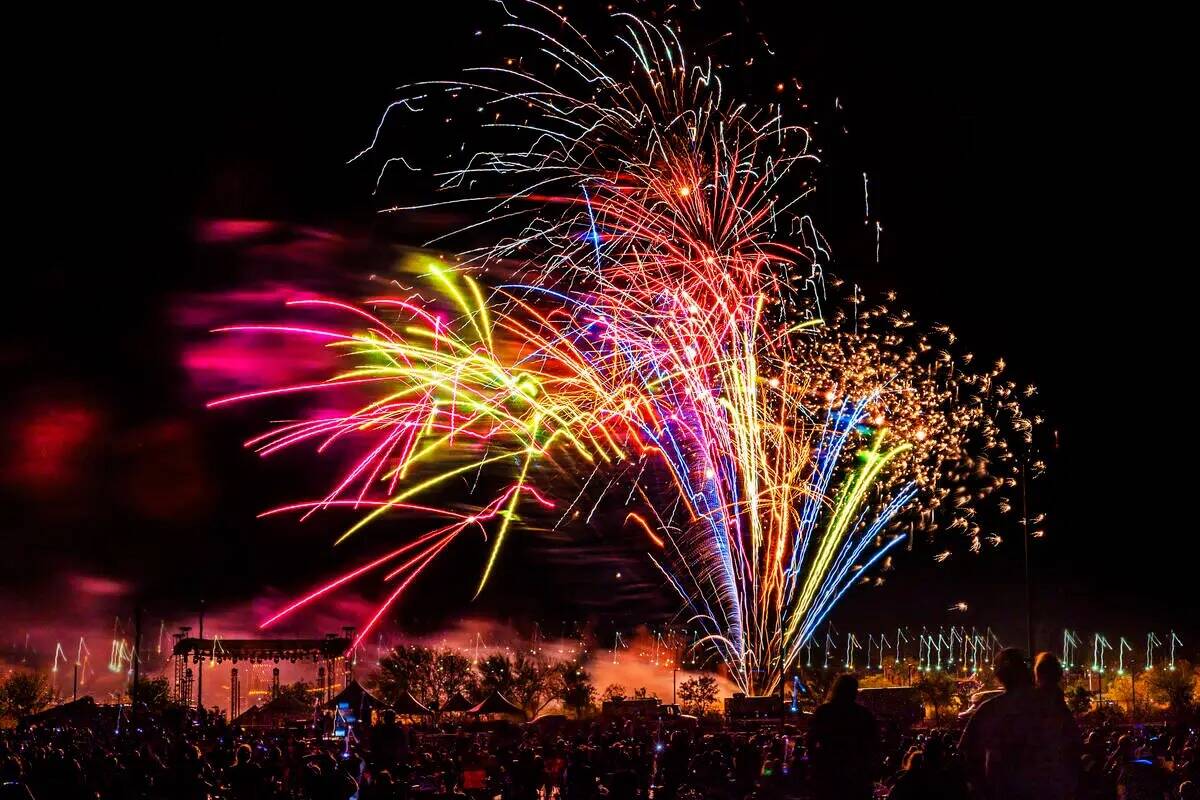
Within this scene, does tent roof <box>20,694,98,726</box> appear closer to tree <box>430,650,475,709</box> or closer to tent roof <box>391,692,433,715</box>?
tent roof <box>391,692,433,715</box>

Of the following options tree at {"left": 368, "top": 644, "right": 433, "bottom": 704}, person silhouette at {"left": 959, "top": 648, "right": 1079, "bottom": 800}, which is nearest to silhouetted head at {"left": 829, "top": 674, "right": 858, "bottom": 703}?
person silhouette at {"left": 959, "top": 648, "right": 1079, "bottom": 800}

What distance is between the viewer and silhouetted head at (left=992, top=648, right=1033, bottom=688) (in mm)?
6055

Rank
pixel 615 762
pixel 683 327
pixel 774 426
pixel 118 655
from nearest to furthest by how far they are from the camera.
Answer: pixel 615 762 → pixel 683 327 → pixel 774 426 → pixel 118 655

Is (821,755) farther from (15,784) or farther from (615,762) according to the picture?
(615,762)

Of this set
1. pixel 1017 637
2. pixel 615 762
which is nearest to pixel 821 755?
pixel 615 762

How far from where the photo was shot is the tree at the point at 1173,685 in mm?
55866

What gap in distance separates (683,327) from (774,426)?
3.07 metres

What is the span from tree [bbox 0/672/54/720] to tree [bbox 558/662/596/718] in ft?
84.1

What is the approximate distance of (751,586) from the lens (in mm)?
24438

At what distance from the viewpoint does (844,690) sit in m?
6.20

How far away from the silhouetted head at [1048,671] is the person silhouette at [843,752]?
1016mm

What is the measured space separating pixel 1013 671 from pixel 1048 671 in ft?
1.75

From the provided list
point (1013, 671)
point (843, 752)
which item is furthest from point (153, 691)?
point (1013, 671)

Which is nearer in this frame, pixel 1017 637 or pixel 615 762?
pixel 615 762
